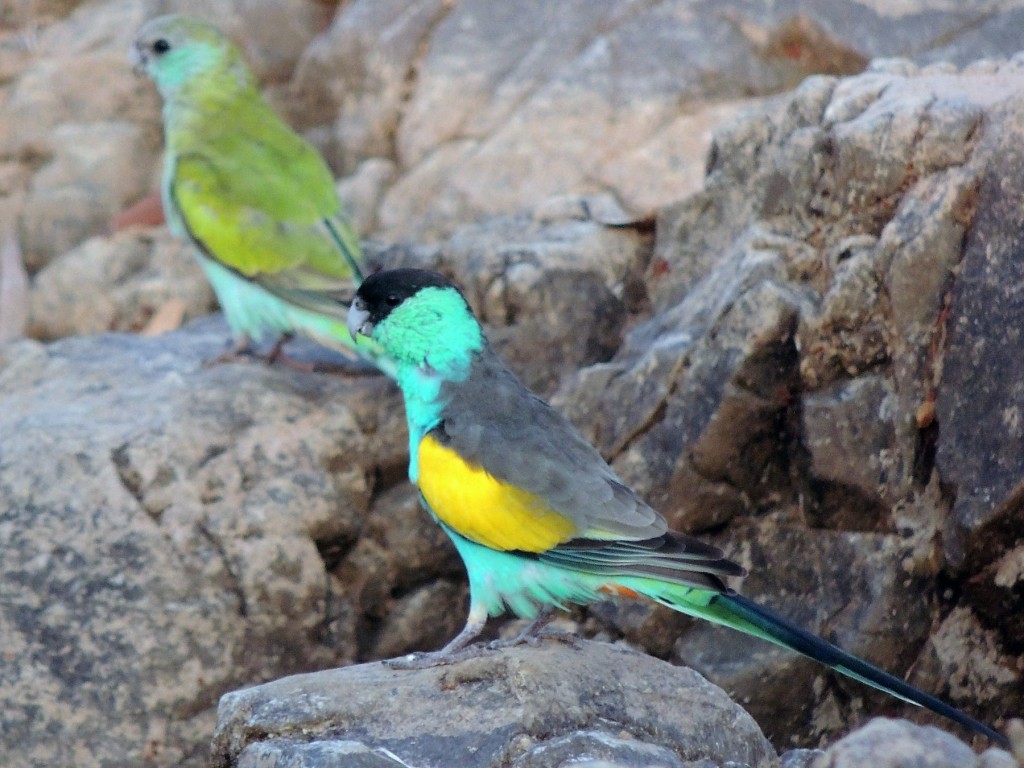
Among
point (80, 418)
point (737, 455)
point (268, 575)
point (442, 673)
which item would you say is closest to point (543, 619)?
point (442, 673)

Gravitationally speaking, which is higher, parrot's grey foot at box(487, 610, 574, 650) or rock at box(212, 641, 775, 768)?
rock at box(212, 641, 775, 768)

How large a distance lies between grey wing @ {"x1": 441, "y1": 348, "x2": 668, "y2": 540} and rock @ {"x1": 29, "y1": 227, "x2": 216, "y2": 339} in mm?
4524

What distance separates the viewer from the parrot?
3.80 meters

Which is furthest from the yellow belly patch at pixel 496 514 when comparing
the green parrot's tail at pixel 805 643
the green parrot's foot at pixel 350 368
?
the green parrot's foot at pixel 350 368

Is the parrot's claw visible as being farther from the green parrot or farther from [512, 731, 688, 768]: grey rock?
[512, 731, 688, 768]: grey rock

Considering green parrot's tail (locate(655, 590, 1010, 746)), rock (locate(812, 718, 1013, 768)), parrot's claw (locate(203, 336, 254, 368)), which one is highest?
rock (locate(812, 718, 1013, 768))

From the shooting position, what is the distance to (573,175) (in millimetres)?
7984

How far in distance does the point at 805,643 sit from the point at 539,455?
0.98m

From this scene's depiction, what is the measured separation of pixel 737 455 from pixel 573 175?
11.4 ft

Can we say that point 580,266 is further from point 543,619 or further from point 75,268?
point 75,268

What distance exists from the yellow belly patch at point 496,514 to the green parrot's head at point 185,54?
3840 millimetres

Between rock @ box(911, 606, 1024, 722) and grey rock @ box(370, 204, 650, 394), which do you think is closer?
rock @ box(911, 606, 1024, 722)

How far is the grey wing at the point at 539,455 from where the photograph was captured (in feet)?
13.1

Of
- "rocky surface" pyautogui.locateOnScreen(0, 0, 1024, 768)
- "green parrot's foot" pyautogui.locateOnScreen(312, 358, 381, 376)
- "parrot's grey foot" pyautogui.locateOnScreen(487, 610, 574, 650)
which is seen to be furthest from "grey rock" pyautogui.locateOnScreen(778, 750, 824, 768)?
"green parrot's foot" pyautogui.locateOnScreen(312, 358, 381, 376)
